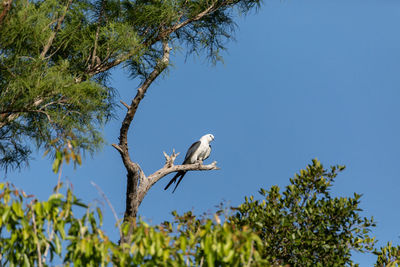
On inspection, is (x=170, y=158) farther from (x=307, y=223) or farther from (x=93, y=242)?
(x=93, y=242)

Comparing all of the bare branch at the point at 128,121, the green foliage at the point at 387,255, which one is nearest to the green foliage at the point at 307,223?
the green foliage at the point at 387,255

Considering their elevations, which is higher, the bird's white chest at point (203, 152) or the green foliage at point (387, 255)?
the bird's white chest at point (203, 152)

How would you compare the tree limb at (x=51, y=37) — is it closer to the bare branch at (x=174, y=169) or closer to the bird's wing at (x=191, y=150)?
the bare branch at (x=174, y=169)

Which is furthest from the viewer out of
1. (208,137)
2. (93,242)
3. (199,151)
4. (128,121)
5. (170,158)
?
(208,137)

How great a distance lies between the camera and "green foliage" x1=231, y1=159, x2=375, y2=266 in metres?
6.99

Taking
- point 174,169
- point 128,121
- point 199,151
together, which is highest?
point 199,151

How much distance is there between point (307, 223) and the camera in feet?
23.5

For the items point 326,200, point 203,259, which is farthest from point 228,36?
point 203,259

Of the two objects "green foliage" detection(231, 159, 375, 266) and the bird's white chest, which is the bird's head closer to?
the bird's white chest

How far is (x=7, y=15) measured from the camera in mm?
8547

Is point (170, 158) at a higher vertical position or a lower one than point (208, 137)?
lower

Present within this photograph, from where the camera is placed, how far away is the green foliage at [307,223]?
6992 mm

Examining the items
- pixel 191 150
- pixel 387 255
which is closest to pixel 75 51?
pixel 191 150

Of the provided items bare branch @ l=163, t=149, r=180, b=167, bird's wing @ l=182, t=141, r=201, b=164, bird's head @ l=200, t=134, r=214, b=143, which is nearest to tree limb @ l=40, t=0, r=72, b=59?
bare branch @ l=163, t=149, r=180, b=167
